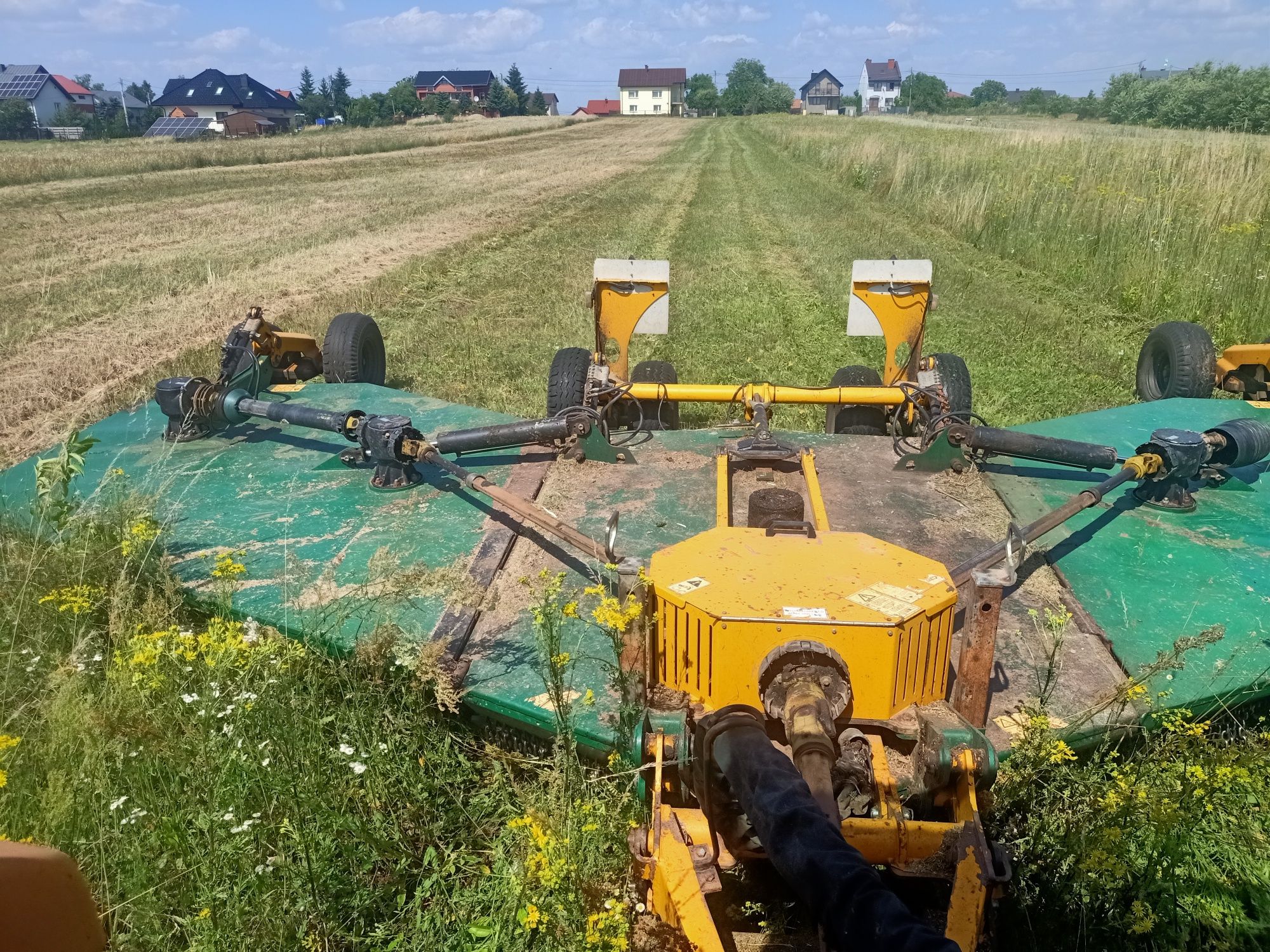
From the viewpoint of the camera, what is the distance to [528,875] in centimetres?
276

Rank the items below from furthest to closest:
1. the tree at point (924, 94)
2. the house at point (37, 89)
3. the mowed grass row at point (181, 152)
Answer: the tree at point (924, 94)
the house at point (37, 89)
the mowed grass row at point (181, 152)

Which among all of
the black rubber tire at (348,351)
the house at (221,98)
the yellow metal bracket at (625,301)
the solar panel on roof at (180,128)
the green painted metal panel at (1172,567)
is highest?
the house at (221,98)

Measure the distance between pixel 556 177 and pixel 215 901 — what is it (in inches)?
1106

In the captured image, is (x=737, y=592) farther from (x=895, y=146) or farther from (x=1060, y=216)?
(x=895, y=146)

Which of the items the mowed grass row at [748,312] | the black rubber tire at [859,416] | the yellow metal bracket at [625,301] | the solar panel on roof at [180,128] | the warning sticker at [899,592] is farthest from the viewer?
the solar panel on roof at [180,128]

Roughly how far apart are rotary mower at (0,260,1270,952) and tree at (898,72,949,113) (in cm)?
11966

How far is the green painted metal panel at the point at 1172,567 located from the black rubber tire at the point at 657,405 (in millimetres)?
2267

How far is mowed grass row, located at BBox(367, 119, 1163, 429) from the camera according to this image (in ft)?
29.0

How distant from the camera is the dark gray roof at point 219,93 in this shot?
8488 cm

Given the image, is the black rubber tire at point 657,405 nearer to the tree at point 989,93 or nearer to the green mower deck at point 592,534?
the green mower deck at point 592,534

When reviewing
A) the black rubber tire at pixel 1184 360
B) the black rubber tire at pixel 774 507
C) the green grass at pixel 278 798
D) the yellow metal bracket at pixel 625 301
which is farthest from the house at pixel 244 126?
the black rubber tire at pixel 774 507

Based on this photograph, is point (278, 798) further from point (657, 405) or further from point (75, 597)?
point (657, 405)

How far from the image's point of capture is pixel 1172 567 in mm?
4672

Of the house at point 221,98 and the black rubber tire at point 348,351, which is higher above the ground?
the house at point 221,98
